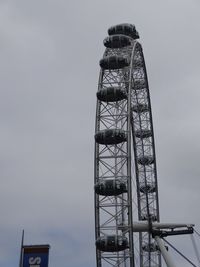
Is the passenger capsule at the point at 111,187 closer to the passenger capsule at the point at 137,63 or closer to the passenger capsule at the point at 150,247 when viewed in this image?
the passenger capsule at the point at 137,63

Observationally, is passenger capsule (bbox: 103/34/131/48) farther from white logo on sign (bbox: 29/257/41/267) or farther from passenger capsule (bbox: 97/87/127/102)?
white logo on sign (bbox: 29/257/41/267)

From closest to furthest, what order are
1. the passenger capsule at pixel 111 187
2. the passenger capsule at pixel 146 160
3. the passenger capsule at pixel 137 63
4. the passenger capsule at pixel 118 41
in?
1. the passenger capsule at pixel 111 187
2. the passenger capsule at pixel 118 41
3. the passenger capsule at pixel 137 63
4. the passenger capsule at pixel 146 160

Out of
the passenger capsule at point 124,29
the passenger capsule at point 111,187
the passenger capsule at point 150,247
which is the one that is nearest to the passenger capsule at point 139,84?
the passenger capsule at point 124,29

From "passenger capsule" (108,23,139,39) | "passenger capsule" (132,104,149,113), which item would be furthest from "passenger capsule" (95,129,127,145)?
"passenger capsule" (108,23,139,39)

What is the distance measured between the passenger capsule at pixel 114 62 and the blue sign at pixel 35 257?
31821 mm

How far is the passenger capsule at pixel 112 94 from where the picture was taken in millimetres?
48334

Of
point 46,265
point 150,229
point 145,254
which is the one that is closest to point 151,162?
point 145,254

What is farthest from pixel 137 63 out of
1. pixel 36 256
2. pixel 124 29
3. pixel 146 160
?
pixel 36 256

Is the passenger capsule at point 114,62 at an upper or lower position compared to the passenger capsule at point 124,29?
lower

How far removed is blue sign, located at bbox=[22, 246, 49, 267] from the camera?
20.0 meters

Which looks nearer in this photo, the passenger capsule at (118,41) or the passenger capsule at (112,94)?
the passenger capsule at (112,94)

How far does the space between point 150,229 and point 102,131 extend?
8815 millimetres

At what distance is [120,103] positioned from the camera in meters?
Result: 49.5

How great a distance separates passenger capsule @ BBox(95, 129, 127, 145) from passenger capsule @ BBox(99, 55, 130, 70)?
6.94m
